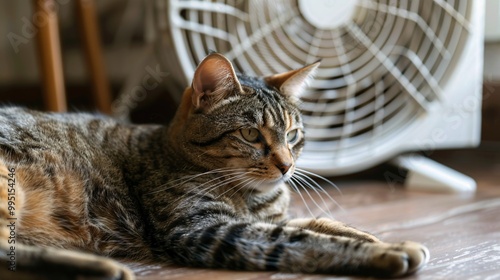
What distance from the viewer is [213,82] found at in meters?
1.22

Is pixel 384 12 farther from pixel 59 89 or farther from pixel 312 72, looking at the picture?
pixel 59 89

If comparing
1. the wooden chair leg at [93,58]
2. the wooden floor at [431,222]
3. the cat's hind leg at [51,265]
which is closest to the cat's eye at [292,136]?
the wooden floor at [431,222]

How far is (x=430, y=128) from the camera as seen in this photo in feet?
5.85

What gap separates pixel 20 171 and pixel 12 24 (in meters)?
1.60

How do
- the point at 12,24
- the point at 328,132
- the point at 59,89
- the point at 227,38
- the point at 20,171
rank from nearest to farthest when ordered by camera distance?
the point at 20,171
the point at 227,38
the point at 328,132
the point at 59,89
the point at 12,24

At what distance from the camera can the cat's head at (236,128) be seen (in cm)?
118

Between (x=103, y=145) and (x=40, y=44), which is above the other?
(x=40, y=44)

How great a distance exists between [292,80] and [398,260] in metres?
0.52

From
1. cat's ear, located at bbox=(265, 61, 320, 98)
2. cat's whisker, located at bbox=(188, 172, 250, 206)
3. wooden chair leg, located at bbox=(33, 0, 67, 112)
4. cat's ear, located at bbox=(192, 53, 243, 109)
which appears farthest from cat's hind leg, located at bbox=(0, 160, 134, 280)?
wooden chair leg, located at bbox=(33, 0, 67, 112)

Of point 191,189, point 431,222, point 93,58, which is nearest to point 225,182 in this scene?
point 191,189

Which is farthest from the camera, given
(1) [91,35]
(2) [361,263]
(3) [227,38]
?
(1) [91,35]

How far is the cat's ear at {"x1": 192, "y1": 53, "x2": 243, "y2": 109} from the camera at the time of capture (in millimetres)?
1181

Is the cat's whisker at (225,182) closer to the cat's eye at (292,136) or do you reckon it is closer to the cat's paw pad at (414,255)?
the cat's eye at (292,136)

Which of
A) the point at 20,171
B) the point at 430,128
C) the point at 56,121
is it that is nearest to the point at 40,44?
the point at 56,121
